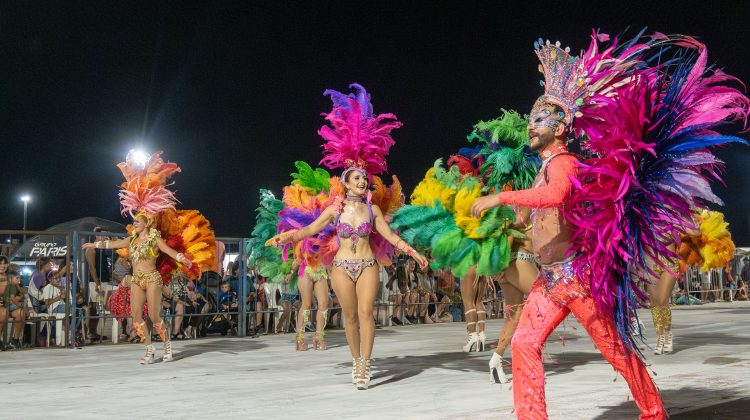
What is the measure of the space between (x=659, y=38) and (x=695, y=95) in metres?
0.54

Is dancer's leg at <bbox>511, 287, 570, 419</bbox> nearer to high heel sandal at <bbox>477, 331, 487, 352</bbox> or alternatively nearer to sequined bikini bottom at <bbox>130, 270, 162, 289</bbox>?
high heel sandal at <bbox>477, 331, 487, 352</bbox>

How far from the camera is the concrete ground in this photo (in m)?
6.01

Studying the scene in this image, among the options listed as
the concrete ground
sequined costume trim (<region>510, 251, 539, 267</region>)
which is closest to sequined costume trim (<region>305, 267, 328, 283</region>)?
the concrete ground

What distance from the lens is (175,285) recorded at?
47.8 ft

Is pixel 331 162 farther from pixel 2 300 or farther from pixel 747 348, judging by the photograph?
pixel 2 300

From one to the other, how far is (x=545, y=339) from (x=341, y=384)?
3.50 metres

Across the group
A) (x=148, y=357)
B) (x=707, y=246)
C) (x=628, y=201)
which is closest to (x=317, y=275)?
(x=148, y=357)

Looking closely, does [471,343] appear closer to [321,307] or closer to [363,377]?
[321,307]

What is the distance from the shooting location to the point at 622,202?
4.51 m

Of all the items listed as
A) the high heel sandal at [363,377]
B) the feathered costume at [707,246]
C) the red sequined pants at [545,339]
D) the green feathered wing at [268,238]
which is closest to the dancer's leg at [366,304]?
the high heel sandal at [363,377]

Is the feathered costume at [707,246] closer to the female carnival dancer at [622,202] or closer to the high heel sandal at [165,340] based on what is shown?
the high heel sandal at [165,340]

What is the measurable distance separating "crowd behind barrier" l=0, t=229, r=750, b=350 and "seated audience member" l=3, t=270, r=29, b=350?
0.05 feet

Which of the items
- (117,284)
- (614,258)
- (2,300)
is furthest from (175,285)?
(614,258)

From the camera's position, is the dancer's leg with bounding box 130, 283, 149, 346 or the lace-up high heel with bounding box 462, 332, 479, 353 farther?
the lace-up high heel with bounding box 462, 332, 479, 353
